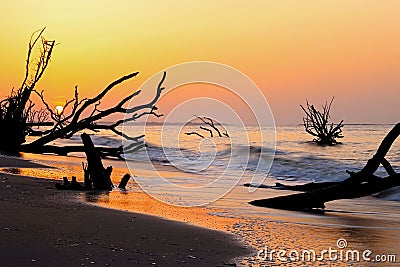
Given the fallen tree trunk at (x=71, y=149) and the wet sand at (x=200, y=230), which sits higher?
the fallen tree trunk at (x=71, y=149)

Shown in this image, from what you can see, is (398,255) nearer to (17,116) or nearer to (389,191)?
(389,191)

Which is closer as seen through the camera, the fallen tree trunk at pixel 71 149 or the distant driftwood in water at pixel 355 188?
the distant driftwood in water at pixel 355 188

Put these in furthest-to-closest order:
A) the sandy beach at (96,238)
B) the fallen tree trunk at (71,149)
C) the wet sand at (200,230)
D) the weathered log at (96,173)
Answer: the fallen tree trunk at (71,149) → the weathered log at (96,173) → the wet sand at (200,230) → the sandy beach at (96,238)

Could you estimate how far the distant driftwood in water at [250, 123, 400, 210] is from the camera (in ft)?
29.7

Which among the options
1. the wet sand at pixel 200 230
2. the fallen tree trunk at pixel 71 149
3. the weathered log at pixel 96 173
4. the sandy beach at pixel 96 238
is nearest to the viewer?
the sandy beach at pixel 96 238

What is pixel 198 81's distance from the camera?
906cm

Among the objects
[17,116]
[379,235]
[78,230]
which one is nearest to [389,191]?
[379,235]

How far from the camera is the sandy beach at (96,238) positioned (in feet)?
14.8

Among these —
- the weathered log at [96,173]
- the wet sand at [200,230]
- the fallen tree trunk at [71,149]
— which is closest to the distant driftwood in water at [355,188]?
the wet sand at [200,230]

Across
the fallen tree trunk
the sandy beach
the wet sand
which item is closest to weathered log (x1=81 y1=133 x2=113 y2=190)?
the wet sand

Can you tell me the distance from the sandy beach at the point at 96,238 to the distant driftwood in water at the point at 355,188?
127 inches

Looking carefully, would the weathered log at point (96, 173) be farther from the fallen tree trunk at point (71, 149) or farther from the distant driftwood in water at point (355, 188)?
the fallen tree trunk at point (71, 149)

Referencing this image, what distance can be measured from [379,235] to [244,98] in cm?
254

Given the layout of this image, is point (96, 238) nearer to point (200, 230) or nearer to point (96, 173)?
point (200, 230)
